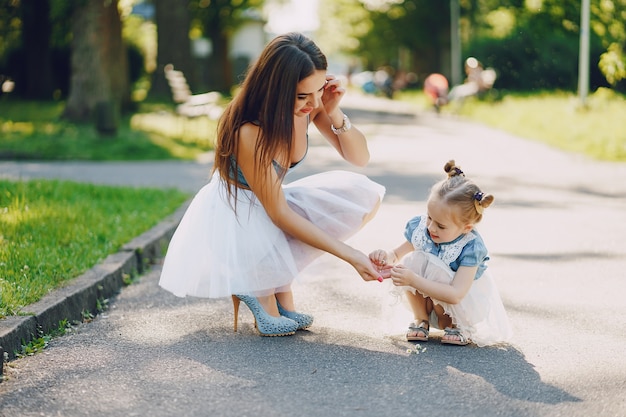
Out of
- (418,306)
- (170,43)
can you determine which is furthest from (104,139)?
(170,43)

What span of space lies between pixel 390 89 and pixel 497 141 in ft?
94.3

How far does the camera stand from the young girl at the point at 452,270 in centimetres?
437

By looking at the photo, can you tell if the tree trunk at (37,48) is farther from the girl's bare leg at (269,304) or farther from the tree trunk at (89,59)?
the girl's bare leg at (269,304)

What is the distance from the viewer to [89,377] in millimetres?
4043

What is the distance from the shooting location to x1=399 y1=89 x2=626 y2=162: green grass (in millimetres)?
15502

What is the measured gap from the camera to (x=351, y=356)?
14.2 ft

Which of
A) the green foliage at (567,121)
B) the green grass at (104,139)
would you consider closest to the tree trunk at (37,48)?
the green grass at (104,139)

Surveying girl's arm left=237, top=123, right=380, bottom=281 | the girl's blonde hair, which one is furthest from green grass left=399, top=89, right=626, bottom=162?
girl's arm left=237, top=123, right=380, bottom=281

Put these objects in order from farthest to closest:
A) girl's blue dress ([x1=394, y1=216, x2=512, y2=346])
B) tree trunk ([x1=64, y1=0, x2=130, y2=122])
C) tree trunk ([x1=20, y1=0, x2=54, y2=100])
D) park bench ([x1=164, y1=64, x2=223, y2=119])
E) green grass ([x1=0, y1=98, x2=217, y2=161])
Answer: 1. tree trunk ([x1=20, y1=0, x2=54, y2=100])
2. tree trunk ([x1=64, y1=0, x2=130, y2=122])
3. park bench ([x1=164, y1=64, x2=223, y2=119])
4. green grass ([x1=0, y1=98, x2=217, y2=161])
5. girl's blue dress ([x1=394, y1=216, x2=512, y2=346])

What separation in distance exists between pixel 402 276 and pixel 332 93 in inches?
43.2

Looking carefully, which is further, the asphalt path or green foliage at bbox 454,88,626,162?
green foliage at bbox 454,88,626,162

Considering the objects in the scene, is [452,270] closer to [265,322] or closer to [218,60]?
[265,322]

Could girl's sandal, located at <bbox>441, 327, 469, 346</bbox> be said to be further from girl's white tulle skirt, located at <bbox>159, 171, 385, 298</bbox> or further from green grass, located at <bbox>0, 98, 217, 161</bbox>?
green grass, located at <bbox>0, 98, 217, 161</bbox>

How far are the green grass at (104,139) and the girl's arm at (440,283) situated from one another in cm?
1093
